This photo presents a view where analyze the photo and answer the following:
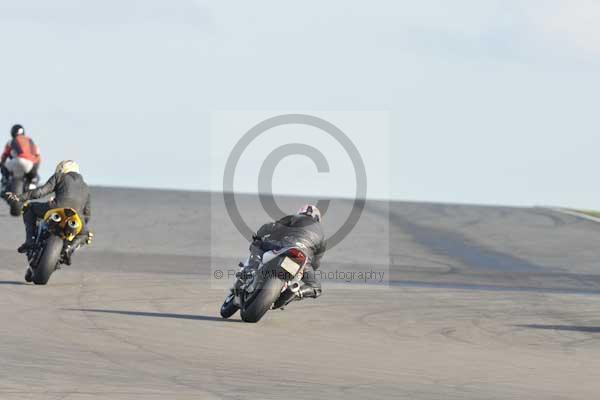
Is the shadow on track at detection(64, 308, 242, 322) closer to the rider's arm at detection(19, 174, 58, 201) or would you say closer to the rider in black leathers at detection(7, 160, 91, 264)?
the rider in black leathers at detection(7, 160, 91, 264)

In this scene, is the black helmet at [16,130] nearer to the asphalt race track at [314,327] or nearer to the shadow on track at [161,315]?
the asphalt race track at [314,327]

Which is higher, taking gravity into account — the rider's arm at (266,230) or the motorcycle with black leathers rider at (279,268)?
the rider's arm at (266,230)

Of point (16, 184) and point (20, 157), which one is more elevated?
point (20, 157)

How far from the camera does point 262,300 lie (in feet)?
43.4

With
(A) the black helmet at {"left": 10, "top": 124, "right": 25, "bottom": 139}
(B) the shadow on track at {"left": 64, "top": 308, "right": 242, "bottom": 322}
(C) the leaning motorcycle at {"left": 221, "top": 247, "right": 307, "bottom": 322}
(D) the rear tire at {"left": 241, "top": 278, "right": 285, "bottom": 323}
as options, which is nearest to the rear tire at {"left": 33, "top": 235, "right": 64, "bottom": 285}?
(B) the shadow on track at {"left": 64, "top": 308, "right": 242, "bottom": 322}

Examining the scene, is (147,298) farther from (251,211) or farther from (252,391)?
(251,211)

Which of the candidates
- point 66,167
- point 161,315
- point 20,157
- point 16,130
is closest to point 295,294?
point 161,315

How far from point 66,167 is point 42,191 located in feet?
1.73

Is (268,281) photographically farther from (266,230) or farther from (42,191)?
(42,191)

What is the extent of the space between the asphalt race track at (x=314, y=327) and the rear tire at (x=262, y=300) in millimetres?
188

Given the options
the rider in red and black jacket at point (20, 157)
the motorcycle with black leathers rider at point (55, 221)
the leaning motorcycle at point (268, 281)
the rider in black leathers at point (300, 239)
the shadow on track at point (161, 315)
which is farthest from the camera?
the rider in red and black jacket at point (20, 157)

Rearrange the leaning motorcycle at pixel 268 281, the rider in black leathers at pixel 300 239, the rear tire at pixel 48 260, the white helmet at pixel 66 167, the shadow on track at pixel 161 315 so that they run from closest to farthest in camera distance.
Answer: the leaning motorcycle at pixel 268 281, the rider in black leathers at pixel 300 239, the shadow on track at pixel 161 315, the rear tire at pixel 48 260, the white helmet at pixel 66 167

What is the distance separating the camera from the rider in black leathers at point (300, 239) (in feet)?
43.9

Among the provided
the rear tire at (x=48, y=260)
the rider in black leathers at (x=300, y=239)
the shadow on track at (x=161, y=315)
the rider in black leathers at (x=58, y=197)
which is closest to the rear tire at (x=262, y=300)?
the rider in black leathers at (x=300, y=239)
